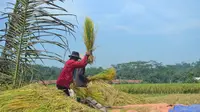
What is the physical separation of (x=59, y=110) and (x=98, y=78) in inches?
247

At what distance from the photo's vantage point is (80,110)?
369 centimetres

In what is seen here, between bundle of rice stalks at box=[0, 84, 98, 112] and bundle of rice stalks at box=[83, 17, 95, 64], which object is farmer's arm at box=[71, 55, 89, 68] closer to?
bundle of rice stalks at box=[83, 17, 95, 64]

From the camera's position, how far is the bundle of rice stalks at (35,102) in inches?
142

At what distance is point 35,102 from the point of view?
3715 millimetres

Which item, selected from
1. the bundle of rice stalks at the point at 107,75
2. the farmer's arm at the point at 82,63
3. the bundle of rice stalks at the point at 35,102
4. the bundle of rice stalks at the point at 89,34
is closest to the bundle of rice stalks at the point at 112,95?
the bundle of rice stalks at the point at 107,75

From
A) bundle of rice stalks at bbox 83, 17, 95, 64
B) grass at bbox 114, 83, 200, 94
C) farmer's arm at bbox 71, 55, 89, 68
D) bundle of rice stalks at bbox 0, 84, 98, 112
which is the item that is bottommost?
bundle of rice stalks at bbox 0, 84, 98, 112

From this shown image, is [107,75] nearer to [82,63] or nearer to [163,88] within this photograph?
[82,63]

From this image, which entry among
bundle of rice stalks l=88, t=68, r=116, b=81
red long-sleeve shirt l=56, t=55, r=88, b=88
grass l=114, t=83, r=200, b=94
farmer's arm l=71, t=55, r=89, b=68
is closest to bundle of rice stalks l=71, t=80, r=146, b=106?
bundle of rice stalks l=88, t=68, r=116, b=81

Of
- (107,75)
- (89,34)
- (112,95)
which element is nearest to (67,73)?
(89,34)

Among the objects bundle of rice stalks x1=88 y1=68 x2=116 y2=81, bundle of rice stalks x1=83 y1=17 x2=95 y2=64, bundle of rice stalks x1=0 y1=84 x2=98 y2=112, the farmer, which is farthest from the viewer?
bundle of rice stalks x1=88 y1=68 x2=116 y2=81

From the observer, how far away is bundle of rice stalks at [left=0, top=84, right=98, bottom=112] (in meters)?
3.60

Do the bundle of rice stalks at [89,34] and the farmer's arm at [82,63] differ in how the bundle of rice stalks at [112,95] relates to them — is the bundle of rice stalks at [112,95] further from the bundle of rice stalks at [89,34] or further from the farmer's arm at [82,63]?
the farmer's arm at [82,63]

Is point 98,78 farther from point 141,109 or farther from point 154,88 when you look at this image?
point 154,88

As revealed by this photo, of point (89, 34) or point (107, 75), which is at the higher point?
point (89, 34)
